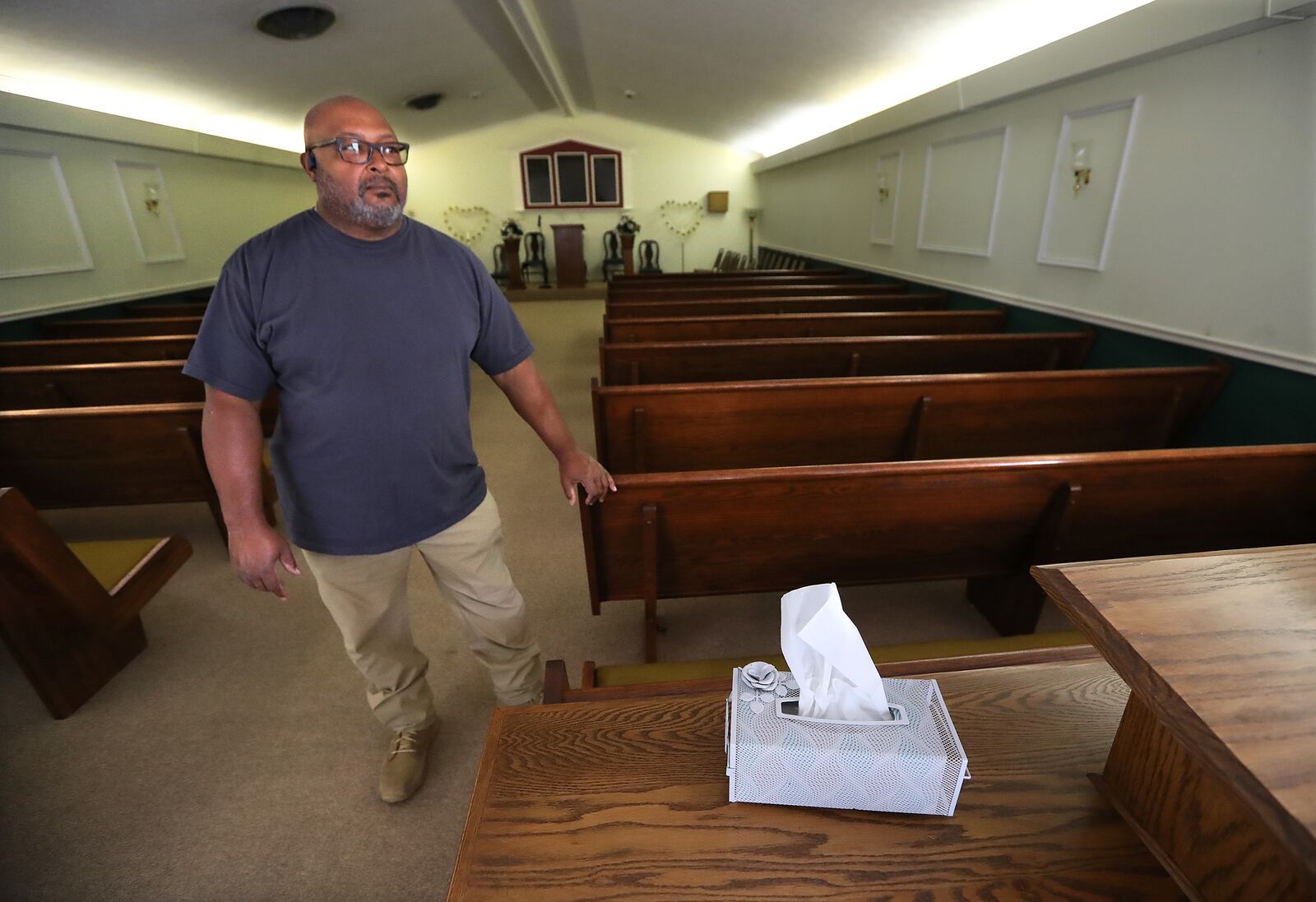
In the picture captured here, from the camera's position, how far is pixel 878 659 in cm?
126

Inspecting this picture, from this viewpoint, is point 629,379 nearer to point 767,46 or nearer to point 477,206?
point 767,46

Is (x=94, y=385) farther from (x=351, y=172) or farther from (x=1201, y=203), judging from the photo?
(x=1201, y=203)

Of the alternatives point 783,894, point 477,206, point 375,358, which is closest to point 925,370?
point 375,358

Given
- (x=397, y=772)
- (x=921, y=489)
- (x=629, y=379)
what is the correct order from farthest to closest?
(x=629, y=379), (x=397, y=772), (x=921, y=489)

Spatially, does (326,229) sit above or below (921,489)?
above

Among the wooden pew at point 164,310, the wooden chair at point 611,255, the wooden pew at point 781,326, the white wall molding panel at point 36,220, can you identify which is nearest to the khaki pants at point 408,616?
the wooden pew at point 781,326

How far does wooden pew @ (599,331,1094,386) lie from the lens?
253 cm

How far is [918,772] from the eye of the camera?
1.85 feet

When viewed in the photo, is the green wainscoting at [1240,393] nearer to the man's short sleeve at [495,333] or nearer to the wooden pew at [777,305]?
the wooden pew at [777,305]

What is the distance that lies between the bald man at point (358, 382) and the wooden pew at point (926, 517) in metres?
0.23

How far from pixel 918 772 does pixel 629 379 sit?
2114 mm

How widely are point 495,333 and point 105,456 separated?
1.84 m

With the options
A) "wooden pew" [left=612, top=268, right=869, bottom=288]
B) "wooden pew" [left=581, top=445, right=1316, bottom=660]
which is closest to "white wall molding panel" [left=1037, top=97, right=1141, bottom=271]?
"wooden pew" [left=581, top=445, right=1316, bottom=660]

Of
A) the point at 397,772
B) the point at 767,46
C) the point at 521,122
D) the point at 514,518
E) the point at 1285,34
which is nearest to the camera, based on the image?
the point at 397,772
